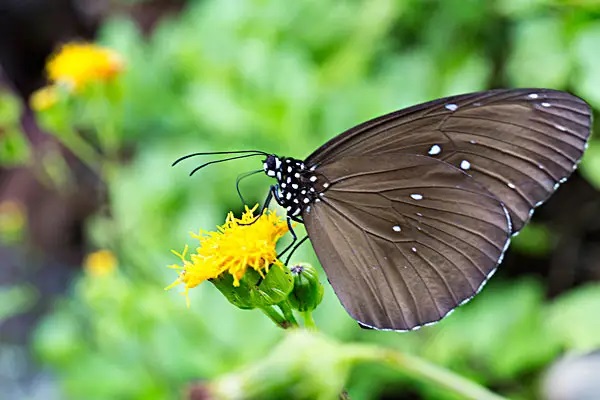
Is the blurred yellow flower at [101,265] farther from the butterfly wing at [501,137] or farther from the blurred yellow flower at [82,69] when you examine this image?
the butterfly wing at [501,137]

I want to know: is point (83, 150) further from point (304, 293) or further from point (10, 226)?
point (304, 293)

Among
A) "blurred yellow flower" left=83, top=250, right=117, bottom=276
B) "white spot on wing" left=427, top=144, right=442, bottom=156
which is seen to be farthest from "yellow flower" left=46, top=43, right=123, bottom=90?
"white spot on wing" left=427, top=144, right=442, bottom=156

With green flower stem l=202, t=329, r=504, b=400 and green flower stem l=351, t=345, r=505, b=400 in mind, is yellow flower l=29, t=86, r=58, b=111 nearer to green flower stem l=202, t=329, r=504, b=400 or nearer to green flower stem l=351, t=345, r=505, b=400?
green flower stem l=202, t=329, r=504, b=400

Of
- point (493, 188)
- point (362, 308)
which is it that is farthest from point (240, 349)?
point (493, 188)

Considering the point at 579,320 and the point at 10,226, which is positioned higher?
the point at 10,226

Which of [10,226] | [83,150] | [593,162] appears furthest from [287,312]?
[83,150]

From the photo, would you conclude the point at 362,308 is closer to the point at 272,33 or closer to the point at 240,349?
the point at 240,349
